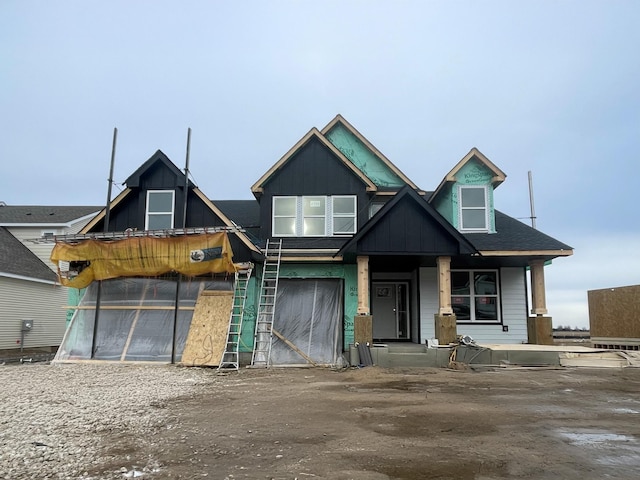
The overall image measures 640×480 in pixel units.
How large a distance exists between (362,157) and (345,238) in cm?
343

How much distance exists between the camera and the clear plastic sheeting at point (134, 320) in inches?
554

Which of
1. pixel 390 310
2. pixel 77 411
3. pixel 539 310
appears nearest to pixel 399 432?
pixel 77 411

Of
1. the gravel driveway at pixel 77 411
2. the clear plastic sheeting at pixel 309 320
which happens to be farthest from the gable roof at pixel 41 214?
the clear plastic sheeting at pixel 309 320

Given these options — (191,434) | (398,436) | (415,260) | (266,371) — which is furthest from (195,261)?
(398,436)

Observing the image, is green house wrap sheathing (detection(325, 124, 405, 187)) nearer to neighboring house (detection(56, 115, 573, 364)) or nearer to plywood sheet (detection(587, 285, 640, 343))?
neighboring house (detection(56, 115, 573, 364))

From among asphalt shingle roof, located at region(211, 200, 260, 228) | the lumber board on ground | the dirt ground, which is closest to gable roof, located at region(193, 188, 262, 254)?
asphalt shingle roof, located at region(211, 200, 260, 228)

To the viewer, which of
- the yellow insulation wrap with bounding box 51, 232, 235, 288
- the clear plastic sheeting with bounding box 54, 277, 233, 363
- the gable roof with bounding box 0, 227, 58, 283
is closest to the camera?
the yellow insulation wrap with bounding box 51, 232, 235, 288

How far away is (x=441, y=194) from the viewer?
54.9 ft

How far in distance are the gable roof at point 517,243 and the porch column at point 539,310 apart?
2.01 feet

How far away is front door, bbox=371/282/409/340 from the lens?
56.8 feet

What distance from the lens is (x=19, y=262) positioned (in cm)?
2150

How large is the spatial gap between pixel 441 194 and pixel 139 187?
10105 millimetres

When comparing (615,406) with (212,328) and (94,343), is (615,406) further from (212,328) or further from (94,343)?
(94,343)

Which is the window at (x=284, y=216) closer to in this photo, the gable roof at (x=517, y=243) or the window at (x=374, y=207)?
the window at (x=374, y=207)
